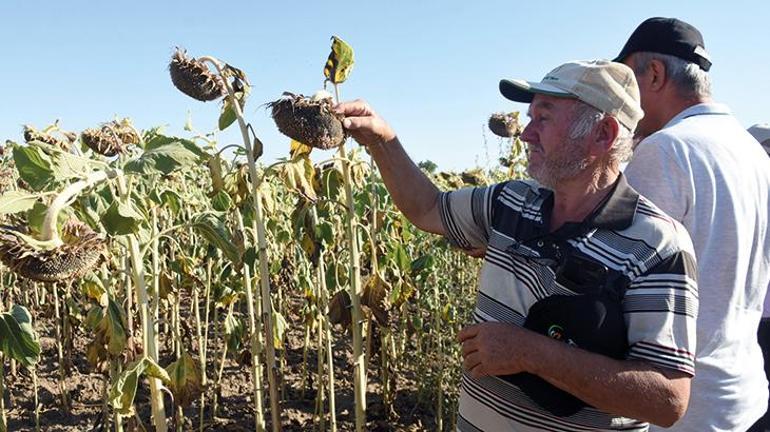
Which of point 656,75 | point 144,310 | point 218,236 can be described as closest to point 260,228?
point 218,236

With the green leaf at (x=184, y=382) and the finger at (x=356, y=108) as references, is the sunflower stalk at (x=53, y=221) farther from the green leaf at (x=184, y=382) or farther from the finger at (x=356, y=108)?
the green leaf at (x=184, y=382)

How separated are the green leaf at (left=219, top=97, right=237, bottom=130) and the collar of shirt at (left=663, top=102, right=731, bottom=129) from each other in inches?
60.9

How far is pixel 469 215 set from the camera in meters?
2.12

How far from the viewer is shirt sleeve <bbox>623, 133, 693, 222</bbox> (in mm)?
1844

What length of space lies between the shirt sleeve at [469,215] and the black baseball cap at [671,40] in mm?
642

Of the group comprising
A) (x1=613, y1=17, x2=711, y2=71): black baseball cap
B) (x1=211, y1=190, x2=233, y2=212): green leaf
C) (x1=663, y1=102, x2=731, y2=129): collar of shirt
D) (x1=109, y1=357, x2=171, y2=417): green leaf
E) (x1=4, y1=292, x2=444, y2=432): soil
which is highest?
(x1=613, y1=17, x2=711, y2=71): black baseball cap

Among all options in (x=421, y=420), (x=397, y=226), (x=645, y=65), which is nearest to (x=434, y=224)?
(x=645, y=65)

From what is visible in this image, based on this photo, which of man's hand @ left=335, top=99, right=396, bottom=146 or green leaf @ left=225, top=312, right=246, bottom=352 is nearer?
man's hand @ left=335, top=99, right=396, bottom=146

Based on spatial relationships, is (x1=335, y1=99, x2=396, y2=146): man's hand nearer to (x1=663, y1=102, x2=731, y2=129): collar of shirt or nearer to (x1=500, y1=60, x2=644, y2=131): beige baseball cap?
(x1=500, y1=60, x2=644, y2=131): beige baseball cap

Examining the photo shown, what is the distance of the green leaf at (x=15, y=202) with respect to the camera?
1588 millimetres

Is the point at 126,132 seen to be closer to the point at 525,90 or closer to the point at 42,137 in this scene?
the point at 42,137

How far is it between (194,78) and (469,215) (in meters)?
1.11

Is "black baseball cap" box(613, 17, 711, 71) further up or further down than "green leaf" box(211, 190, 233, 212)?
further up

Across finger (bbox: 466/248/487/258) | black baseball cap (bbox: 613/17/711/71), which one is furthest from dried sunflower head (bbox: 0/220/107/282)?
black baseball cap (bbox: 613/17/711/71)
